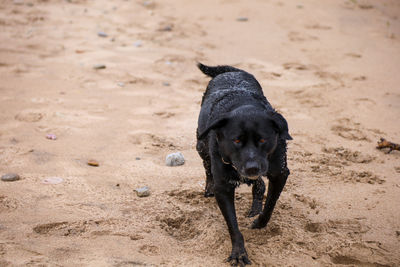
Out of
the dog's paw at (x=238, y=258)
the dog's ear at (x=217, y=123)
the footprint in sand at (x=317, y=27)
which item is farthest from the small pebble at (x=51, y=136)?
the footprint in sand at (x=317, y=27)

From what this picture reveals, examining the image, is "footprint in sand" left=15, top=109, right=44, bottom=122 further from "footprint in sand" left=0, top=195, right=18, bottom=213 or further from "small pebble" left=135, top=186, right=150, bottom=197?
"small pebble" left=135, top=186, right=150, bottom=197

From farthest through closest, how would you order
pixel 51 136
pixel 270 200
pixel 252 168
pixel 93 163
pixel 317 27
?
pixel 317 27 → pixel 51 136 → pixel 93 163 → pixel 270 200 → pixel 252 168

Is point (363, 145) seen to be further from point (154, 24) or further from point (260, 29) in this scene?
point (154, 24)

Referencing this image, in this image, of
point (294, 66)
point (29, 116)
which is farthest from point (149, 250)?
point (294, 66)

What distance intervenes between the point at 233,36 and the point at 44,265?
291 inches

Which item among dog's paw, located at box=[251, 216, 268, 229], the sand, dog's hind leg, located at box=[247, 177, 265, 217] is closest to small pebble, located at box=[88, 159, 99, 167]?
the sand

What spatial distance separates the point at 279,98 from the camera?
634 cm

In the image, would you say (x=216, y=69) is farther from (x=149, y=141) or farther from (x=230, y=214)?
(x=230, y=214)

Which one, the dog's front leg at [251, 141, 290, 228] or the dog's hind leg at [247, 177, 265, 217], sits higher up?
the dog's front leg at [251, 141, 290, 228]

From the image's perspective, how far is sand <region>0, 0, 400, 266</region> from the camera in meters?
3.20

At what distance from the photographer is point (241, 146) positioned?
2.80 metres

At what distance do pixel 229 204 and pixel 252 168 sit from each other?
1.66 feet

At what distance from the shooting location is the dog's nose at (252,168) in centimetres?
270

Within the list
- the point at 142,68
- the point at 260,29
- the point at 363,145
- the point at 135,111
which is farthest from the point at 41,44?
the point at 363,145
